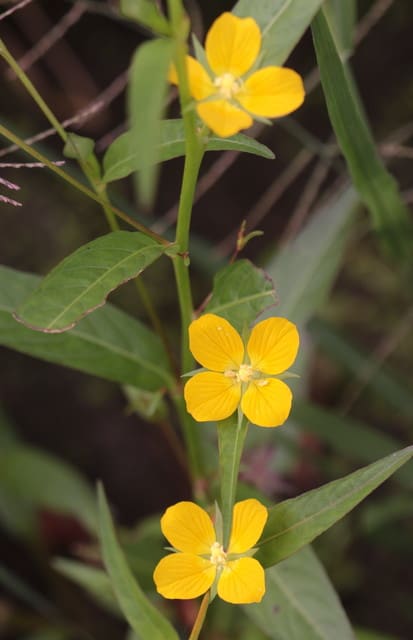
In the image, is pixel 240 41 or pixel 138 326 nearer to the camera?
pixel 240 41

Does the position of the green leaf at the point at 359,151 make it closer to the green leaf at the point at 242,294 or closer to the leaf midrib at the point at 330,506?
the green leaf at the point at 242,294

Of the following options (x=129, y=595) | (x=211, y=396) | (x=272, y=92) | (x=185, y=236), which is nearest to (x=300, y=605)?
(x=129, y=595)

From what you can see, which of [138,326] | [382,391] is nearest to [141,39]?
[382,391]

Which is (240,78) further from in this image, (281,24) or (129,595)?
(129,595)

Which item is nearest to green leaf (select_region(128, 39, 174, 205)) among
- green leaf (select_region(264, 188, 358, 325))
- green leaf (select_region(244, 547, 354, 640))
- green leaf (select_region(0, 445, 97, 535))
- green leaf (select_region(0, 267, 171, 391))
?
green leaf (select_region(0, 267, 171, 391))

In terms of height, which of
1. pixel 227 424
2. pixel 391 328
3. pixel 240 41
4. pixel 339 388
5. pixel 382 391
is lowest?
pixel 227 424

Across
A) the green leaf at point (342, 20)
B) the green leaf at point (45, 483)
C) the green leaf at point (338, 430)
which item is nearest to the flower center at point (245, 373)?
the green leaf at point (342, 20)

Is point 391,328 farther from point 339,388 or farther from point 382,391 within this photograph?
point 382,391

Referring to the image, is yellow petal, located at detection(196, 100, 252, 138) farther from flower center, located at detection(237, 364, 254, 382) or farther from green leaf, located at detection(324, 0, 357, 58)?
green leaf, located at detection(324, 0, 357, 58)
